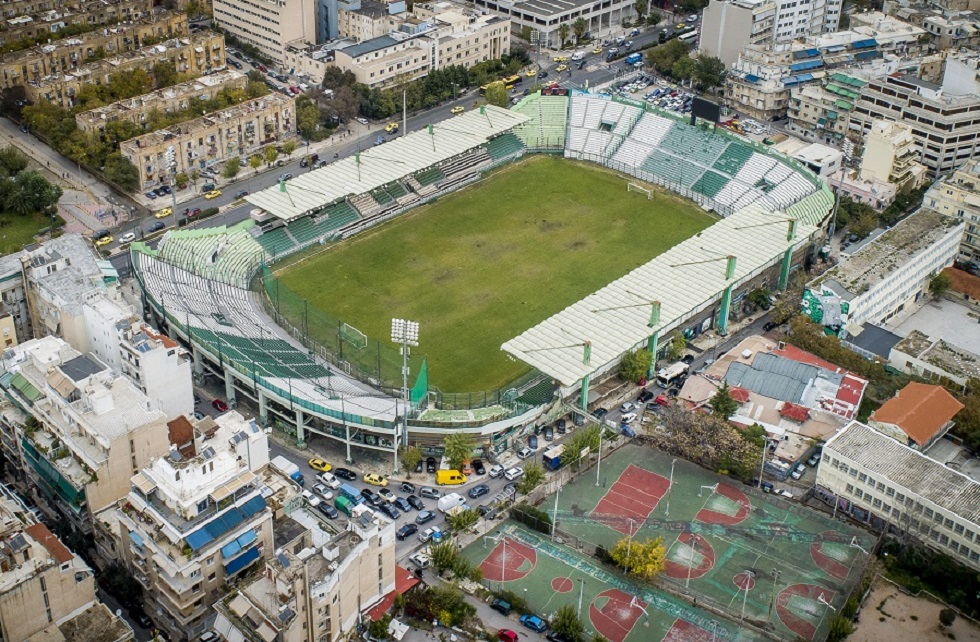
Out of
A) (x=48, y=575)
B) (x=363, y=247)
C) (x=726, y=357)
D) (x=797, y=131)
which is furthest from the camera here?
(x=797, y=131)

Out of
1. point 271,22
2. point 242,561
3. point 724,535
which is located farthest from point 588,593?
point 271,22

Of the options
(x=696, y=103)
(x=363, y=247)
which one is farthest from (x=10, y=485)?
(x=696, y=103)

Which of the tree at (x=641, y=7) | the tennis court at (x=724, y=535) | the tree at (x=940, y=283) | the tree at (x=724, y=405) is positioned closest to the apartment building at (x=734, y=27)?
the tree at (x=641, y=7)

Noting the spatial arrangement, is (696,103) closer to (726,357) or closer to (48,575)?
(726,357)

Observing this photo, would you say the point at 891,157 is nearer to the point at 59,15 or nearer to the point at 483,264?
the point at 483,264

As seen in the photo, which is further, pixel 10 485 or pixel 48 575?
pixel 10 485

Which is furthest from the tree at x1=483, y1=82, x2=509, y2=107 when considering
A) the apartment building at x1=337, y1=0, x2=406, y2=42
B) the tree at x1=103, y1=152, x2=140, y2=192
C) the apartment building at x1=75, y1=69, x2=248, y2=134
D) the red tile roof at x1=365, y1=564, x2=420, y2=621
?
the red tile roof at x1=365, y1=564, x2=420, y2=621
